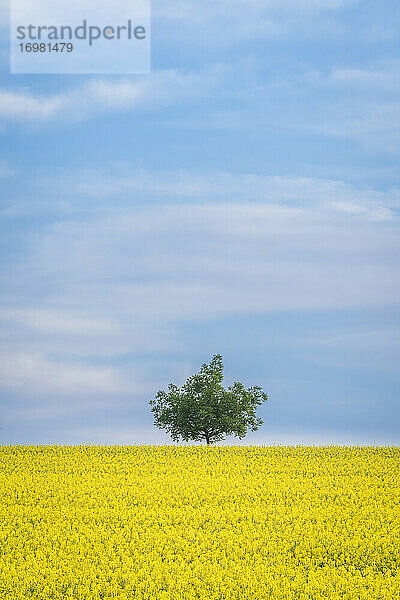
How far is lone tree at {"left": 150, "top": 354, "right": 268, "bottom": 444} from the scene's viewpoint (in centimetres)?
3828

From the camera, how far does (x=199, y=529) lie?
18.0m

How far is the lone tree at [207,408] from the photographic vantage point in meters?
38.3

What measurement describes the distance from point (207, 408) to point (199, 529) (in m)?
19.8

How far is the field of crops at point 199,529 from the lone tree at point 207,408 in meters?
10.1

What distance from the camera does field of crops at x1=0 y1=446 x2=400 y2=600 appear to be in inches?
562

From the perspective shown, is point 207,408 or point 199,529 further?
point 207,408

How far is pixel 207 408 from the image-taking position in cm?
3775

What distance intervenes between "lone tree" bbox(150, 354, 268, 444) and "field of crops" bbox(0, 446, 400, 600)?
10.1 metres

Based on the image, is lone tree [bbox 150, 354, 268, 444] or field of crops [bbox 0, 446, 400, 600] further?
lone tree [bbox 150, 354, 268, 444]

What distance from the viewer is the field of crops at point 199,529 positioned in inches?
562

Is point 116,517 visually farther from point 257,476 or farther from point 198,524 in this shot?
point 257,476

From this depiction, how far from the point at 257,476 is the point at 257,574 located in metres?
9.73

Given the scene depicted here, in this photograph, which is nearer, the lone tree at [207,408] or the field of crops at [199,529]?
the field of crops at [199,529]

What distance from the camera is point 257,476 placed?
80.3 feet
